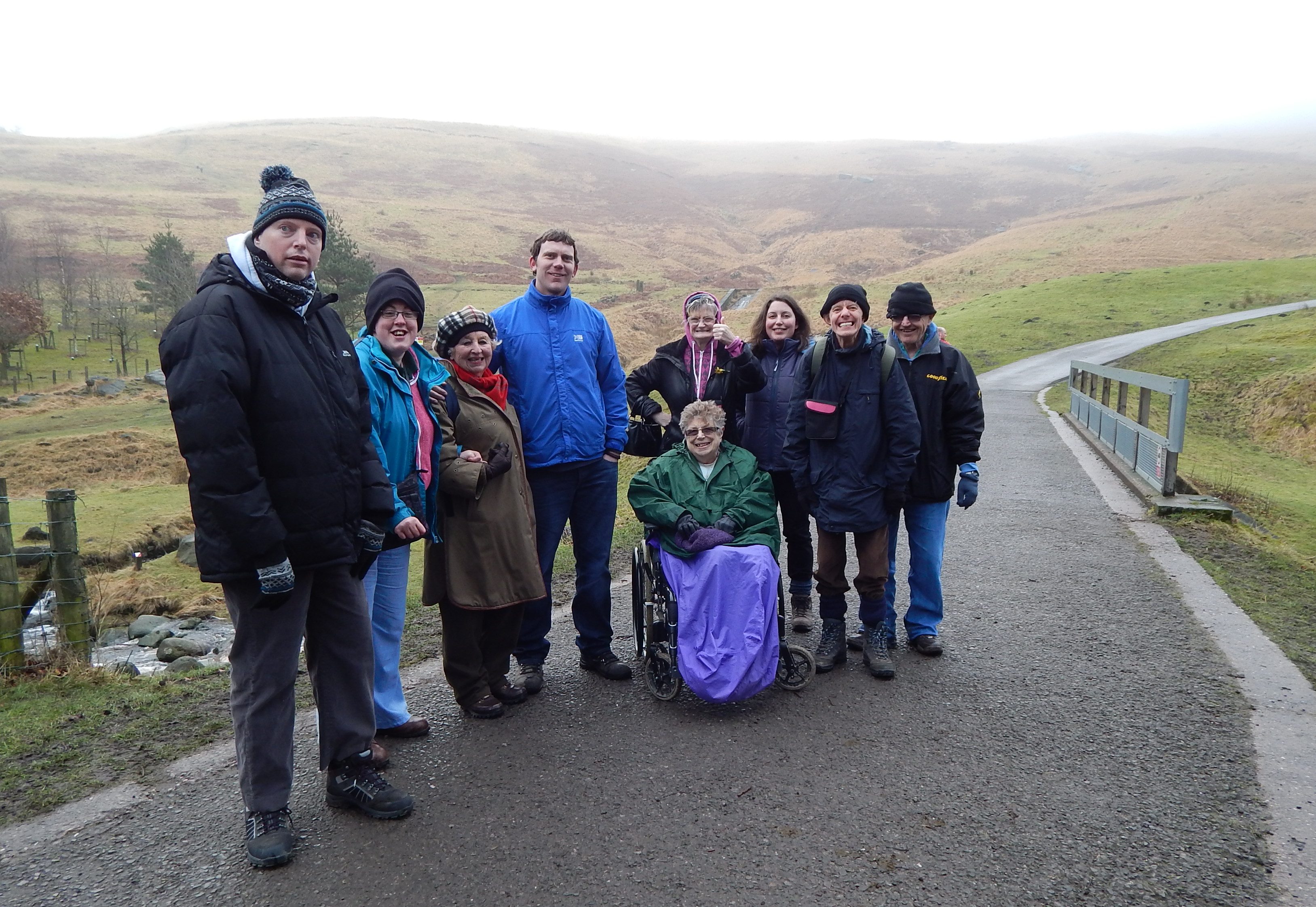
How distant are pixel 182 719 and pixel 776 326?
3.81 metres

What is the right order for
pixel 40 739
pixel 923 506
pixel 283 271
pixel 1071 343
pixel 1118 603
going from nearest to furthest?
1. pixel 283 271
2. pixel 40 739
3. pixel 923 506
4. pixel 1118 603
5. pixel 1071 343

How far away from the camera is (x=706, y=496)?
4613 mm

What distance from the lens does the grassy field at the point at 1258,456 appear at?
19.7ft

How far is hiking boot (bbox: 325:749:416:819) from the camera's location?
3.24 metres

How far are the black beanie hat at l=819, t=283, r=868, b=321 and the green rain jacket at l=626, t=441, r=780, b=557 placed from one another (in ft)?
3.10

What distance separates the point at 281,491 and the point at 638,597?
7.81ft

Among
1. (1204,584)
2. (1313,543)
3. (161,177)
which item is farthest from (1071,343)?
(161,177)

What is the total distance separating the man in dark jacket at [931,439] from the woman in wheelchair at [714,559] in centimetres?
92

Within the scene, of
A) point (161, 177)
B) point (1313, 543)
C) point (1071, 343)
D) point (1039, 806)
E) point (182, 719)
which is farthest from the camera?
point (161, 177)

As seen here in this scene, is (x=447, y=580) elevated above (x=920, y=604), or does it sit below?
above

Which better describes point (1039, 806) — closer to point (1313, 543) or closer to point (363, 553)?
point (363, 553)

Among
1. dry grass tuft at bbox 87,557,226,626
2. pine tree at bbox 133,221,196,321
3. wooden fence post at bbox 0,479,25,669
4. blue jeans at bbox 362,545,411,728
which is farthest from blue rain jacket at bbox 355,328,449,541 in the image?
pine tree at bbox 133,221,196,321

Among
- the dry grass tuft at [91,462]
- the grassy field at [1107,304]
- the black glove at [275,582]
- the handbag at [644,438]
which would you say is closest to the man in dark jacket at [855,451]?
the handbag at [644,438]

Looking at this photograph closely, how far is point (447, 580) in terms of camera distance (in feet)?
13.4
